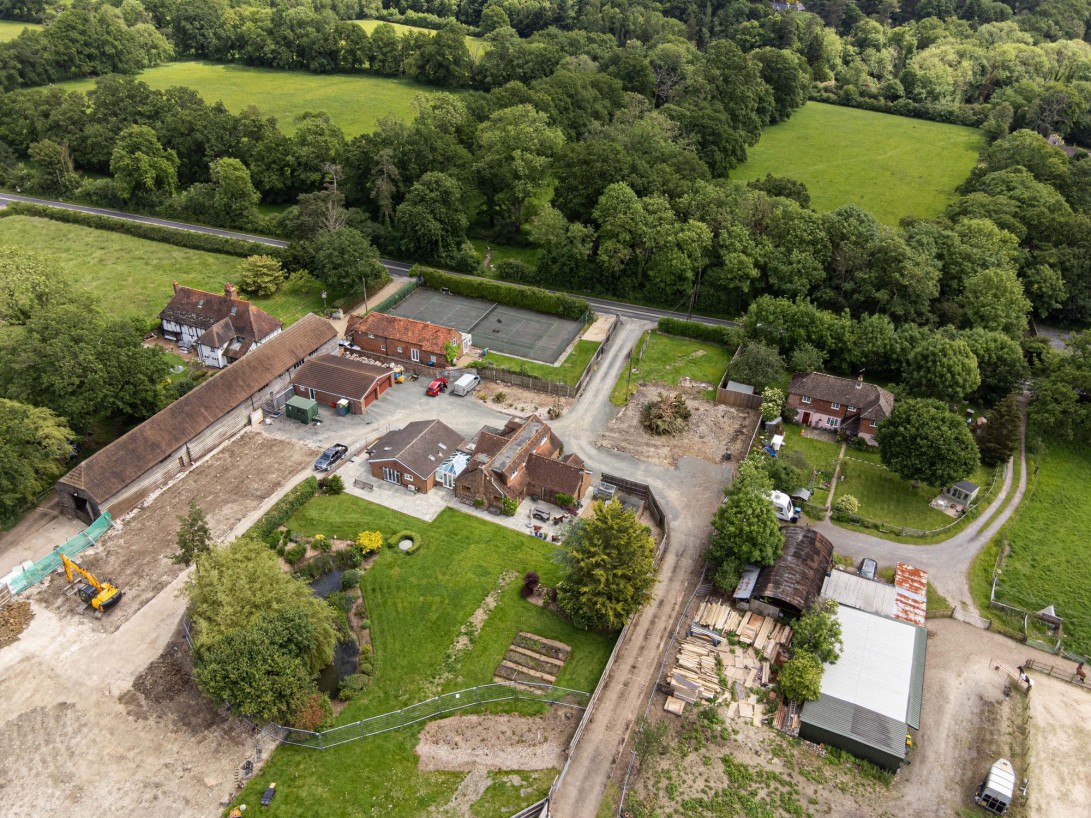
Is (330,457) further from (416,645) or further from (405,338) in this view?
(416,645)

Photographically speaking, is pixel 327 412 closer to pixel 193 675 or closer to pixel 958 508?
pixel 193 675

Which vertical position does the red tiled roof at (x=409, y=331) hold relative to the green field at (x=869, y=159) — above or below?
above

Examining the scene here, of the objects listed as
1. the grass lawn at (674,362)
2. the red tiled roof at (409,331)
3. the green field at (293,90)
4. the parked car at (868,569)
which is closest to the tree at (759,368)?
the grass lawn at (674,362)

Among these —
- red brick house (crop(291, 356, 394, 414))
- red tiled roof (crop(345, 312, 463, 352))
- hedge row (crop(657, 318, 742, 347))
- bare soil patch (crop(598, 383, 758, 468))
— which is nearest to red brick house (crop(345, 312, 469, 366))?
red tiled roof (crop(345, 312, 463, 352))

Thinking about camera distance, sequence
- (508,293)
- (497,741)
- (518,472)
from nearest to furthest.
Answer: (497,741) < (518,472) < (508,293)

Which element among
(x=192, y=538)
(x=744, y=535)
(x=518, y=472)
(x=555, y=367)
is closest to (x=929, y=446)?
(x=744, y=535)

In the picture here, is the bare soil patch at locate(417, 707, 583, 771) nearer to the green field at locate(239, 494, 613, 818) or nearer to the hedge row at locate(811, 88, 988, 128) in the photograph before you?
the green field at locate(239, 494, 613, 818)

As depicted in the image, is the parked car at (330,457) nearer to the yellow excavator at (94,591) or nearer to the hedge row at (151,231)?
the yellow excavator at (94,591)
